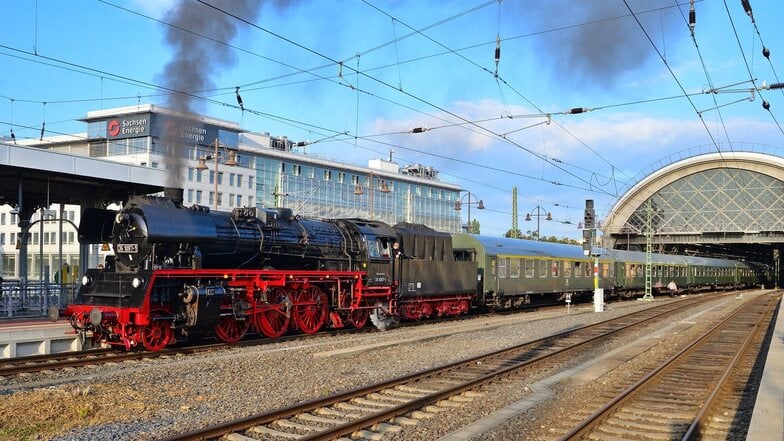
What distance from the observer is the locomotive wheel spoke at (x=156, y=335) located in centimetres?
1320

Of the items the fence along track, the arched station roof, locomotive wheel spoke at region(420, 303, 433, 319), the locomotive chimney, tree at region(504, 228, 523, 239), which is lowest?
the fence along track

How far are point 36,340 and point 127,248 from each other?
3.00 meters

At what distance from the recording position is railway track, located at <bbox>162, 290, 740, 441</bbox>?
7.30 metres

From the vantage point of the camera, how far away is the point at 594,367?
12.6 metres

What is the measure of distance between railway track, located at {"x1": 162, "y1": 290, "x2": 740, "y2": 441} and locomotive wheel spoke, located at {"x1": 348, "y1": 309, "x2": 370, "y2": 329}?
5.79 meters

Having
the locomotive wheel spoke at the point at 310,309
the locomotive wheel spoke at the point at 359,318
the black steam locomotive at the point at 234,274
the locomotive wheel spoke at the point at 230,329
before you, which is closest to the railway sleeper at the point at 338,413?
the black steam locomotive at the point at 234,274

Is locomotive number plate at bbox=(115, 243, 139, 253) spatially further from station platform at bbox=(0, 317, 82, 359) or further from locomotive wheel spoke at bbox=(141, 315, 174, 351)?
station platform at bbox=(0, 317, 82, 359)

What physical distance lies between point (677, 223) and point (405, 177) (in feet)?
112

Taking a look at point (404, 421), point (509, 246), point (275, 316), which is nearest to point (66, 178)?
point (275, 316)

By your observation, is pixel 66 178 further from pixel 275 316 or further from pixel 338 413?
pixel 338 413

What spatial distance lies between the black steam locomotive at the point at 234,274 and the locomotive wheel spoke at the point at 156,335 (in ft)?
0.08

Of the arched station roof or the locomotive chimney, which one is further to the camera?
the arched station roof

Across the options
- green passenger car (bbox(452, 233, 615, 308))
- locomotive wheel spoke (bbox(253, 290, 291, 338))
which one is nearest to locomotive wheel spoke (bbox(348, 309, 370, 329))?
locomotive wheel spoke (bbox(253, 290, 291, 338))

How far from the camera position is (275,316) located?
1602cm
